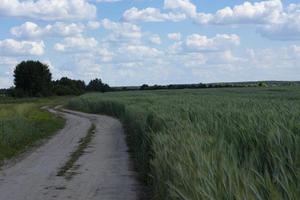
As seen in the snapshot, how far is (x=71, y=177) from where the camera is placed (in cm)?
1555

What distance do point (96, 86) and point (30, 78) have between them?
137 ft

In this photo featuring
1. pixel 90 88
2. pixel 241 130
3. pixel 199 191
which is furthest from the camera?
pixel 90 88

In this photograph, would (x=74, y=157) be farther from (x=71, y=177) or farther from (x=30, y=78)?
(x=30, y=78)

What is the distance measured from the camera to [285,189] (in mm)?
4820

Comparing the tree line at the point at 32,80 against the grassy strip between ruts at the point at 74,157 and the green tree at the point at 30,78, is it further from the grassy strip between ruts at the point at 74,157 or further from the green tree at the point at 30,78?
the grassy strip between ruts at the point at 74,157

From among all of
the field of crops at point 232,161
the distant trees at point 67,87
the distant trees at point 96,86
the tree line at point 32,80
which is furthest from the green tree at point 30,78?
the field of crops at point 232,161

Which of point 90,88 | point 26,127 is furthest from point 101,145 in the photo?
point 90,88

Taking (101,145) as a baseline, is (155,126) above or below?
above

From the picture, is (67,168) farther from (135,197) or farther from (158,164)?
(158,164)

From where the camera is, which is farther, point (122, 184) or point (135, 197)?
point (122, 184)

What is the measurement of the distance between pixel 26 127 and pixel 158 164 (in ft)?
74.3

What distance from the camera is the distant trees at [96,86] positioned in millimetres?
176500

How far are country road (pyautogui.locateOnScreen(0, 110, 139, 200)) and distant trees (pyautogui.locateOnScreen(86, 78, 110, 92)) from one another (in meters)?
152

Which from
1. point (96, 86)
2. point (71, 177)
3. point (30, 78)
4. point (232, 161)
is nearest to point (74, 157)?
point (71, 177)
